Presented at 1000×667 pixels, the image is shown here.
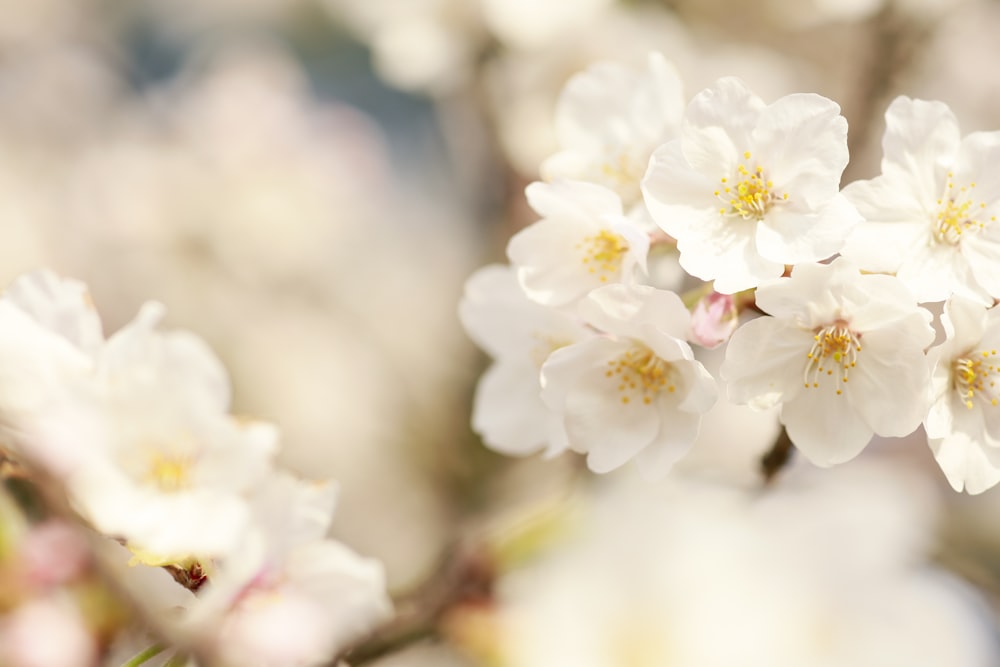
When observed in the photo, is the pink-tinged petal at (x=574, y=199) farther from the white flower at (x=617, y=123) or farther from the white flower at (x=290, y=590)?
the white flower at (x=290, y=590)

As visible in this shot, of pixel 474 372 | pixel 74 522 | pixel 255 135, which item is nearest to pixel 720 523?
pixel 74 522

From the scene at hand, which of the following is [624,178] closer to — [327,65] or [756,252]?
[756,252]

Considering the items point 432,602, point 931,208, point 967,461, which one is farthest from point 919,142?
point 432,602

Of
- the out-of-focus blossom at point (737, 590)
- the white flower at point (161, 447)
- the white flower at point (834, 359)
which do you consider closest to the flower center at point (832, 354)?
the white flower at point (834, 359)

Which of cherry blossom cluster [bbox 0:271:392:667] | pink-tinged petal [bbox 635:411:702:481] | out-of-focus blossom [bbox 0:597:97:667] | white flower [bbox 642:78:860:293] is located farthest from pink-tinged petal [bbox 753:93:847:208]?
out-of-focus blossom [bbox 0:597:97:667]

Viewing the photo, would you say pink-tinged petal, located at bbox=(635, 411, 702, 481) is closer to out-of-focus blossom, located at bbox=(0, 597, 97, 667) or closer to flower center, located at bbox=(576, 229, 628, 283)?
flower center, located at bbox=(576, 229, 628, 283)

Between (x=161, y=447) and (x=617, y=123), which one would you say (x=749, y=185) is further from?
(x=161, y=447)
